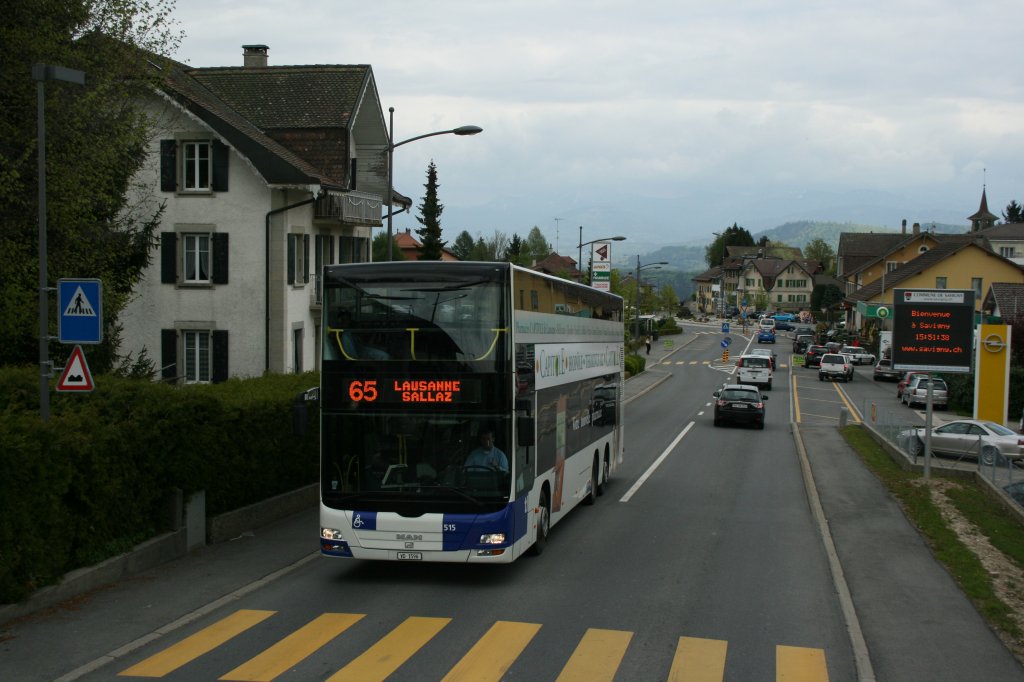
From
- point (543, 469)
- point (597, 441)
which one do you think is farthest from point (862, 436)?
point (543, 469)

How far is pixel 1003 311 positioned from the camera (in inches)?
2395

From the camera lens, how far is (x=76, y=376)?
13562 mm

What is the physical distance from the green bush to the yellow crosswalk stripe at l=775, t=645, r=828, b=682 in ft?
26.8

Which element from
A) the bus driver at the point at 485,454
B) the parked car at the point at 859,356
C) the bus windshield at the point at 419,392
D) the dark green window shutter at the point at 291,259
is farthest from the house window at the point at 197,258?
the parked car at the point at 859,356

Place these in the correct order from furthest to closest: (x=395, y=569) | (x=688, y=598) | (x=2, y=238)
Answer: (x=2, y=238), (x=395, y=569), (x=688, y=598)

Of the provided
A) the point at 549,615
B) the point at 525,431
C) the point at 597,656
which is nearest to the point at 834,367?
the point at 525,431

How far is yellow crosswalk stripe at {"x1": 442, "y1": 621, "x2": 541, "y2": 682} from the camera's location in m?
9.59

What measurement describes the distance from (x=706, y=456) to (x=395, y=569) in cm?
1808

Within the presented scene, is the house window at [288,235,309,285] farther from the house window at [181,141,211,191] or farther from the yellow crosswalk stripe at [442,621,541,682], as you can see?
the yellow crosswalk stripe at [442,621,541,682]

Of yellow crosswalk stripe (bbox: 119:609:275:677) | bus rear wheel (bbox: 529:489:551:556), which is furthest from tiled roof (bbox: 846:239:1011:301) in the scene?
yellow crosswalk stripe (bbox: 119:609:275:677)

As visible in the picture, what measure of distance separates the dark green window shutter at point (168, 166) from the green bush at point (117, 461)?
1433 cm

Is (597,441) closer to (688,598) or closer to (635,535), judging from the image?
(635,535)

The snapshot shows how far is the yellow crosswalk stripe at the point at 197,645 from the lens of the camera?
9.89 metres

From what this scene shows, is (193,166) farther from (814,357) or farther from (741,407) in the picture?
(814,357)
